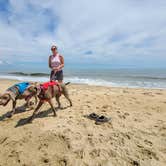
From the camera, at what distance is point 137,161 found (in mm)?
2598

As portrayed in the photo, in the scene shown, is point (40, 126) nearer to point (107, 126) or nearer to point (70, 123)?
point (70, 123)

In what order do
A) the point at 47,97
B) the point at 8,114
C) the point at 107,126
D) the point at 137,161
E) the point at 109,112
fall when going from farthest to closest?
the point at 8,114 → the point at 109,112 → the point at 47,97 → the point at 107,126 → the point at 137,161

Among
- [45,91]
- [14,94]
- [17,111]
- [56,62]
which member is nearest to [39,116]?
[45,91]

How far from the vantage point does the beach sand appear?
8.88 ft

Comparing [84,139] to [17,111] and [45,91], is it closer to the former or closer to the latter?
[45,91]

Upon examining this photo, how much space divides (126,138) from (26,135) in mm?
2188

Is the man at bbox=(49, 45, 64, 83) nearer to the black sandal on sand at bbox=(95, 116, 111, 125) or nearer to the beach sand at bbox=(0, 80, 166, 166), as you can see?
the beach sand at bbox=(0, 80, 166, 166)

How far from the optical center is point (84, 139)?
10.7ft

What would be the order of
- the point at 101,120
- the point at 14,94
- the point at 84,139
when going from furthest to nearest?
the point at 14,94 < the point at 101,120 < the point at 84,139

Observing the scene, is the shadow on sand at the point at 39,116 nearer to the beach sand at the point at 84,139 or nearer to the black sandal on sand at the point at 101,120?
the beach sand at the point at 84,139

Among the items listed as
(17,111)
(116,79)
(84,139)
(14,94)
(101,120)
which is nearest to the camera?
(84,139)

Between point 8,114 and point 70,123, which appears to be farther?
point 8,114

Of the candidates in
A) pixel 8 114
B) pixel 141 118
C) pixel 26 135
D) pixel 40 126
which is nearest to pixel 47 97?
pixel 40 126

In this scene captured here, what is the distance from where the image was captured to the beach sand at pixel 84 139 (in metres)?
2.71
